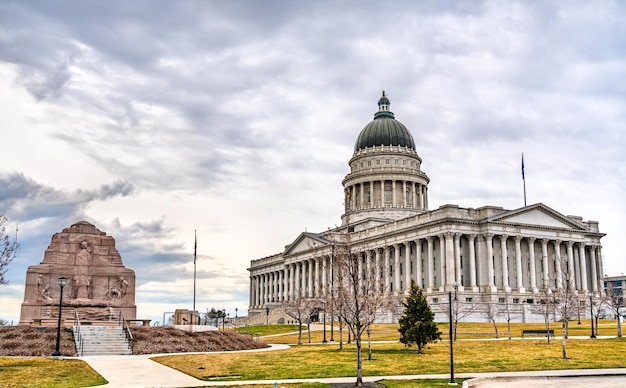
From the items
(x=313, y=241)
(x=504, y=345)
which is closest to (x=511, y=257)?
(x=313, y=241)

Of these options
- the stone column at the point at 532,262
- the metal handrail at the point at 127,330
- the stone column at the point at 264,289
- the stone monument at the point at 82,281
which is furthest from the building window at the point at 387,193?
the metal handrail at the point at 127,330

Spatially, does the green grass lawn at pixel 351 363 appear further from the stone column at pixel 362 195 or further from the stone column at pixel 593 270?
the stone column at pixel 362 195

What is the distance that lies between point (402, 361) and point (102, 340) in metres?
19.3

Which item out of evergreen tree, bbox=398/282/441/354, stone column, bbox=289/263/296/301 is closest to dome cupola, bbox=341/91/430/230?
stone column, bbox=289/263/296/301

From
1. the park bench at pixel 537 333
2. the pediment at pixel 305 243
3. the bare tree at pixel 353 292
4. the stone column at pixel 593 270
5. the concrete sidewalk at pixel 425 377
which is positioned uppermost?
the pediment at pixel 305 243

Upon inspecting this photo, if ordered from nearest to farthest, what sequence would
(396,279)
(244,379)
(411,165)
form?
1. (244,379)
2. (396,279)
3. (411,165)

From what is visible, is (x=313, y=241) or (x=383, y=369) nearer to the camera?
(x=383, y=369)

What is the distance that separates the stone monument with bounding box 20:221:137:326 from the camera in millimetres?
46969

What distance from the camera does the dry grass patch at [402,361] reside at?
101 ft

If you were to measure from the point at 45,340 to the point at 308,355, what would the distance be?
16.0m

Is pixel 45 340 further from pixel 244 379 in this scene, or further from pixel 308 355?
pixel 244 379

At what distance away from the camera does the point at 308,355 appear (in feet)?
133

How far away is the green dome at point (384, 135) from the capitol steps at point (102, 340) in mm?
103515

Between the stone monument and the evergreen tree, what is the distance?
20.2m
